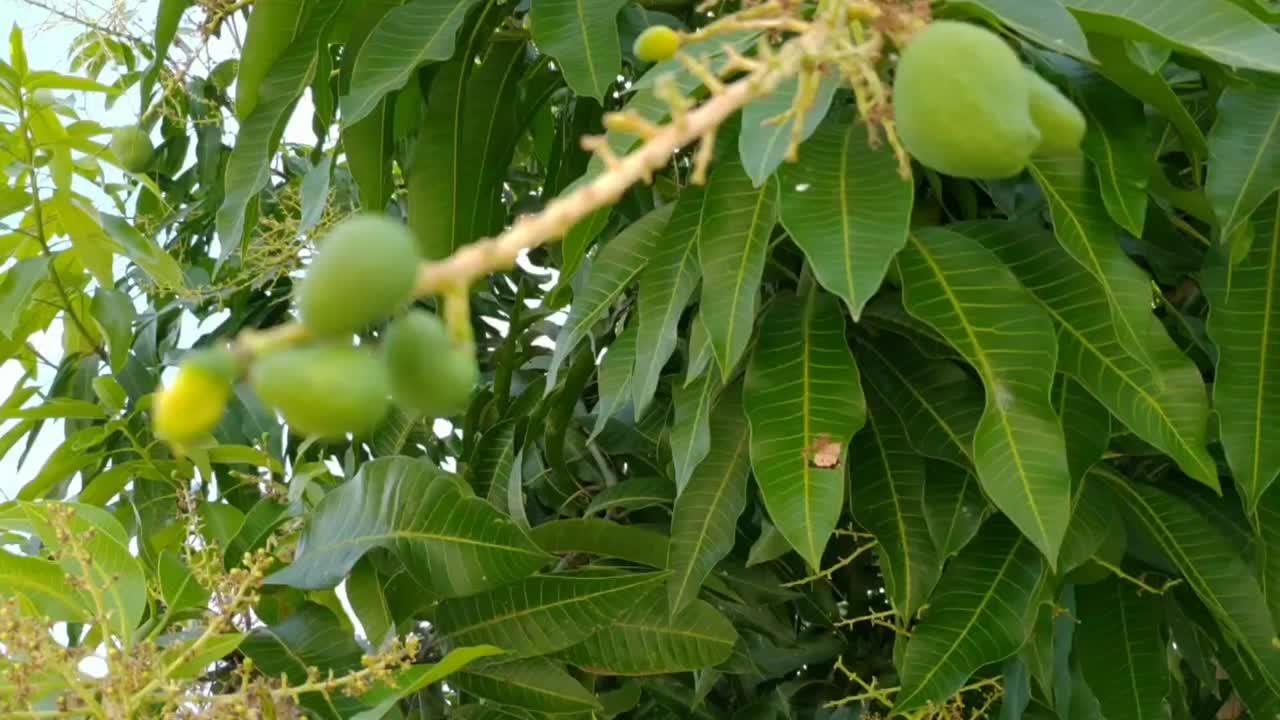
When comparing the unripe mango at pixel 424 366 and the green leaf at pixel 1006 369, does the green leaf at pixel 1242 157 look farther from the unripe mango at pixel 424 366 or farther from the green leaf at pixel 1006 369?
the unripe mango at pixel 424 366

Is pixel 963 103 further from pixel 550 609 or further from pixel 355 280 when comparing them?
pixel 550 609

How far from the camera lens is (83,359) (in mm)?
1947

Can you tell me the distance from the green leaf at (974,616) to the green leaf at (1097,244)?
0.23 m

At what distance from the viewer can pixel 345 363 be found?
1.06ft

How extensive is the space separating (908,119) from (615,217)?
1.10m

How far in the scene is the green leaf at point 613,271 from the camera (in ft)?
3.94

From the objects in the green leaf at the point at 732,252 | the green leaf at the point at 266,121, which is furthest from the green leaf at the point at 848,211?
the green leaf at the point at 266,121

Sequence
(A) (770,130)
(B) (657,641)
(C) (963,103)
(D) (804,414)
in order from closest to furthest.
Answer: (C) (963,103), (A) (770,130), (D) (804,414), (B) (657,641)

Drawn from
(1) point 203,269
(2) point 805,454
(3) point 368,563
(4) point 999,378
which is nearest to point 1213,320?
(4) point 999,378

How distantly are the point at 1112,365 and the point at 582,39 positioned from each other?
48 centimetres

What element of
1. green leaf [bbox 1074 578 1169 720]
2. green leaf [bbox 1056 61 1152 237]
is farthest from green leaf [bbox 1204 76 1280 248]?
green leaf [bbox 1074 578 1169 720]

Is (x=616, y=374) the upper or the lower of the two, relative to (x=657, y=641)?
upper

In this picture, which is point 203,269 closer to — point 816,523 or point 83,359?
point 83,359

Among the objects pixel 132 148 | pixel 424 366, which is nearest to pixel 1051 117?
pixel 424 366
